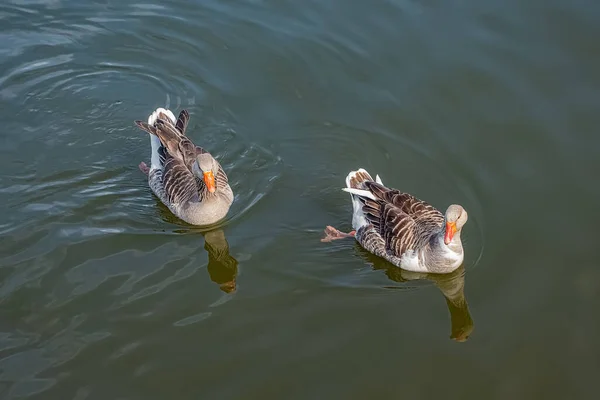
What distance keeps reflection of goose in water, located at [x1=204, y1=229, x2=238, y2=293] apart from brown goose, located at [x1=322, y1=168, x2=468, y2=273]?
4.60 ft

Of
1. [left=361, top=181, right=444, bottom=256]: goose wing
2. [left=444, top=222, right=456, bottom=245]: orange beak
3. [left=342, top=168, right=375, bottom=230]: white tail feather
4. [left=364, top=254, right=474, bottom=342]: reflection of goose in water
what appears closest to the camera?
[left=364, top=254, right=474, bottom=342]: reflection of goose in water

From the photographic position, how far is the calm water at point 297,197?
30.3ft

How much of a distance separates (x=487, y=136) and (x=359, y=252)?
343 centimetres

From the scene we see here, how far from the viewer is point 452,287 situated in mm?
10422

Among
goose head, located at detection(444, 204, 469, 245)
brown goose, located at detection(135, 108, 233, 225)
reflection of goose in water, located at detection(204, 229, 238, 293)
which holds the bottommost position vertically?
reflection of goose in water, located at detection(204, 229, 238, 293)

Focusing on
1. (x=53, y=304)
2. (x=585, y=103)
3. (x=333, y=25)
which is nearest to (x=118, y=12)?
(x=333, y=25)

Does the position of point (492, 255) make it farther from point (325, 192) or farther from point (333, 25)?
point (333, 25)

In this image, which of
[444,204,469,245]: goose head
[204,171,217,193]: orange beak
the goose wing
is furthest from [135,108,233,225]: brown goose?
[444,204,469,245]: goose head

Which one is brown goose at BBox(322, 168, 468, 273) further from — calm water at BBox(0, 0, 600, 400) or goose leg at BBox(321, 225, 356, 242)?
calm water at BBox(0, 0, 600, 400)

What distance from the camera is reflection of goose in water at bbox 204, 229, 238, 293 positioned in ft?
34.1

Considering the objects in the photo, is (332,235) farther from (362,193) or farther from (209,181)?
(209,181)

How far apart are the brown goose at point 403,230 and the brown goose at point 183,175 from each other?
5.65ft

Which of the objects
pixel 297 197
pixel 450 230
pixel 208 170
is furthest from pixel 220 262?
pixel 450 230

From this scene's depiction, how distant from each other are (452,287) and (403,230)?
→ 1.01 m
